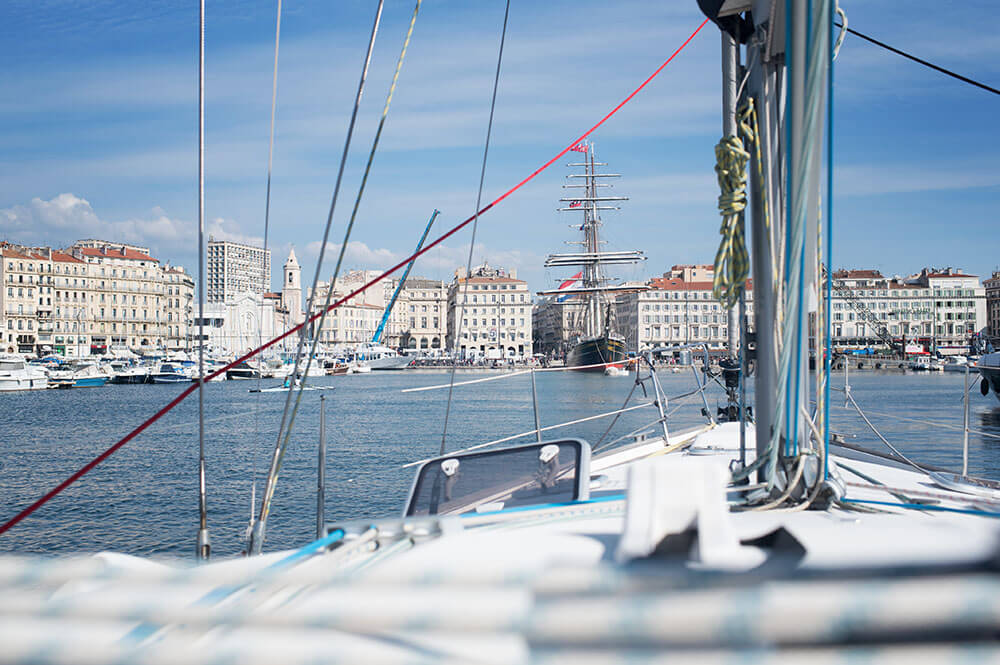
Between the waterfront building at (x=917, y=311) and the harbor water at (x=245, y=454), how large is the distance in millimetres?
63756

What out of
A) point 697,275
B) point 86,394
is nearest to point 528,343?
point 697,275

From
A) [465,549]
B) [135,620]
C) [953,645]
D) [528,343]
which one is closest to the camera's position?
[953,645]

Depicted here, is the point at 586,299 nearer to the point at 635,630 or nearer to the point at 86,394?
the point at 86,394

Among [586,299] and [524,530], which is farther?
[586,299]

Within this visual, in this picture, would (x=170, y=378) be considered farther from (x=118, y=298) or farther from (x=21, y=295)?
(x=118, y=298)

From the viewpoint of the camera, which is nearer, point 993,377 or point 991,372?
point 993,377

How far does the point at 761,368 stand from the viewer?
11.0 feet

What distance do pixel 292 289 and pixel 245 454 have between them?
13465 cm

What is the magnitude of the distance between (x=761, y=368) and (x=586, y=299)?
74.4 meters

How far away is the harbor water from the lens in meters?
11.3

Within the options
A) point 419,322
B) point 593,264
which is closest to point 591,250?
point 593,264

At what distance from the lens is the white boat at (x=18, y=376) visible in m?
48.4

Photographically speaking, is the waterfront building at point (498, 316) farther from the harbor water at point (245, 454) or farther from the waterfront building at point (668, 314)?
the harbor water at point (245, 454)

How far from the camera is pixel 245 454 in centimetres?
1930
